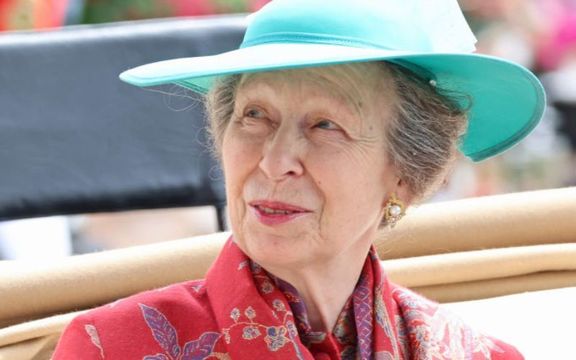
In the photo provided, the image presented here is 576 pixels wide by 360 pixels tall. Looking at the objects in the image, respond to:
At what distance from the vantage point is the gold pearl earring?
74.0 inches

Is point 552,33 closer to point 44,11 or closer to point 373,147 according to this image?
point 44,11

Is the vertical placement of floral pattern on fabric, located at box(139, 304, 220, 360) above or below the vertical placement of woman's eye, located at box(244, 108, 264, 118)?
below

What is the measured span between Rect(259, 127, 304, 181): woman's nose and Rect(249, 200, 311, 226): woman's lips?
39mm

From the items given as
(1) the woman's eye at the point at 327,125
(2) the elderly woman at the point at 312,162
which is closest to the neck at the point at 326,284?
(2) the elderly woman at the point at 312,162

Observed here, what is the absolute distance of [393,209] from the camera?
1.89 m

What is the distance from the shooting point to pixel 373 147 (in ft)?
5.90

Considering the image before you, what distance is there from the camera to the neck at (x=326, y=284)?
180cm

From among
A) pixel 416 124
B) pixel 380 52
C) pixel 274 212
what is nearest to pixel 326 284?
pixel 274 212

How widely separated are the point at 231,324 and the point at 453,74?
1.68 ft

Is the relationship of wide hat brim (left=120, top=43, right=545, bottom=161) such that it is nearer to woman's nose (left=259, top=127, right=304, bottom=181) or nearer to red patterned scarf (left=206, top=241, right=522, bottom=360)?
woman's nose (left=259, top=127, right=304, bottom=181)

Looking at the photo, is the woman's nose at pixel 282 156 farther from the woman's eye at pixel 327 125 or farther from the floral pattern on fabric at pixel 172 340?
the floral pattern on fabric at pixel 172 340

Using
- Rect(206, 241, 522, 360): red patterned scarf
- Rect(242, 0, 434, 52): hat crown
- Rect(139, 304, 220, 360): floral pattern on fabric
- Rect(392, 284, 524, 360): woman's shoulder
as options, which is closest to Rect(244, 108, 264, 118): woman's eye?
Rect(242, 0, 434, 52): hat crown

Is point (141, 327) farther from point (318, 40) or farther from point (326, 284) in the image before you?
point (318, 40)

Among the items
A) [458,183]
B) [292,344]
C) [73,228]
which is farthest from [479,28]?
[292,344]
